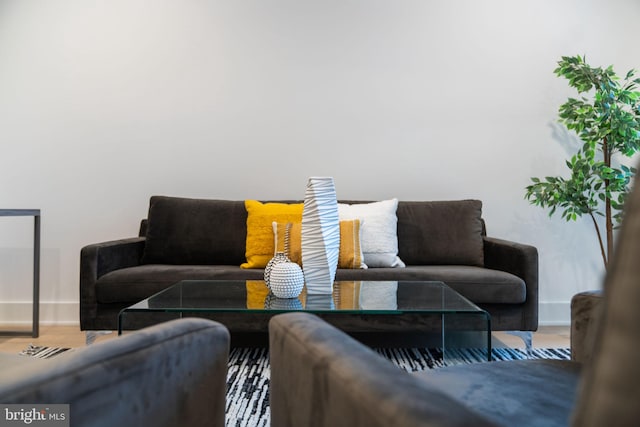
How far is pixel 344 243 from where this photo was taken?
269cm

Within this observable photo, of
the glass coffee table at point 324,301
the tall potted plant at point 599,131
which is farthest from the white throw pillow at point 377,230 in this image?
the tall potted plant at point 599,131

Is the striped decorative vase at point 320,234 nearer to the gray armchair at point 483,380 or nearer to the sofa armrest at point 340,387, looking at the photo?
the gray armchair at point 483,380

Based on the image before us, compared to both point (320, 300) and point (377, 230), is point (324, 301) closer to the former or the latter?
point (320, 300)

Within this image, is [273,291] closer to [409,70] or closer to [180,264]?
[180,264]

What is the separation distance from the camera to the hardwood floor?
2.73 m

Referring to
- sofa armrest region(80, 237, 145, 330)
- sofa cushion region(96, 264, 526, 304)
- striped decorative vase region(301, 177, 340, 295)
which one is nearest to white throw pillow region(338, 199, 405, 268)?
sofa cushion region(96, 264, 526, 304)

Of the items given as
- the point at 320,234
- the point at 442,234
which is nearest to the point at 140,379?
the point at 320,234

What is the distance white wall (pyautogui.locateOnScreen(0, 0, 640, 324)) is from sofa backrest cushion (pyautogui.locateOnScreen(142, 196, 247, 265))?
397 millimetres

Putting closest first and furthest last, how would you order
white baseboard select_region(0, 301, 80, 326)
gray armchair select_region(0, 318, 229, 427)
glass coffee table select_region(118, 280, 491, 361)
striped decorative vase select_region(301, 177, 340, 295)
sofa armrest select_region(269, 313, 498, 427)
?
sofa armrest select_region(269, 313, 498, 427) < gray armchair select_region(0, 318, 229, 427) < glass coffee table select_region(118, 280, 491, 361) < striped decorative vase select_region(301, 177, 340, 295) < white baseboard select_region(0, 301, 80, 326)

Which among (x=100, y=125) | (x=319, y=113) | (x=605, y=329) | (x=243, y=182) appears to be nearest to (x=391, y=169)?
(x=319, y=113)

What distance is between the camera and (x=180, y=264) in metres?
2.90

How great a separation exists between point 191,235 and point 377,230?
111 cm

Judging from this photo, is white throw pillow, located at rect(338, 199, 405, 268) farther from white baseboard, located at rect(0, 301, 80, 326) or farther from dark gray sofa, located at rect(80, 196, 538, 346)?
white baseboard, located at rect(0, 301, 80, 326)

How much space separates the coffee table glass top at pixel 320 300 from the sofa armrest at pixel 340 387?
0.78 metres
